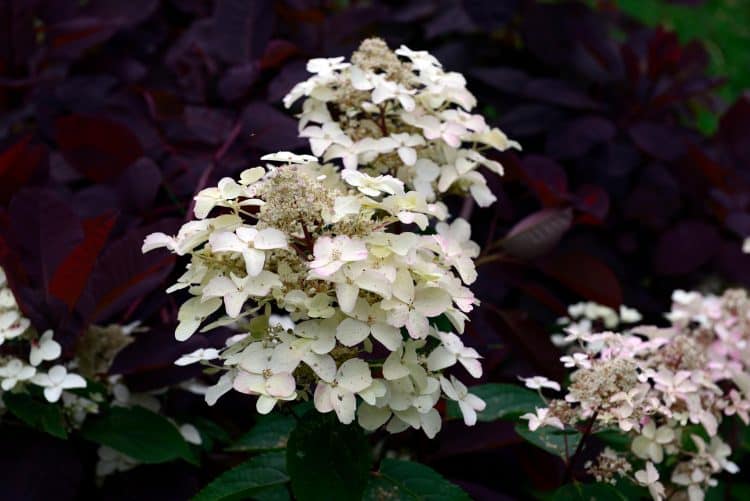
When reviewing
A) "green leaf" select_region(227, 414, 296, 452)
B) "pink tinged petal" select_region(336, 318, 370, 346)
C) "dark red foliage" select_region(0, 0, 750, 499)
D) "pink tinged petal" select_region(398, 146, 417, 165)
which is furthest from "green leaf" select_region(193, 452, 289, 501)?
"pink tinged petal" select_region(398, 146, 417, 165)

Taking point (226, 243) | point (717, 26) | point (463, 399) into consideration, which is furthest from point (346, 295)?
point (717, 26)

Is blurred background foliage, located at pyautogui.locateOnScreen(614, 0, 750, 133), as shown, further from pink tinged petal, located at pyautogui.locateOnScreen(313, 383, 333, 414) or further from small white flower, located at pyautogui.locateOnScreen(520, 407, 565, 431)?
pink tinged petal, located at pyautogui.locateOnScreen(313, 383, 333, 414)

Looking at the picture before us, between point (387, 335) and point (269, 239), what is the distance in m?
0.16

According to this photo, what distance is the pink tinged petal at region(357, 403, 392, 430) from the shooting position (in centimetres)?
110

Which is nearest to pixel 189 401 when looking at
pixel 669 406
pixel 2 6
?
pixel 669 406

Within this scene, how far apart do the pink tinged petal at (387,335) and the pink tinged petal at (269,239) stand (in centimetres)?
13

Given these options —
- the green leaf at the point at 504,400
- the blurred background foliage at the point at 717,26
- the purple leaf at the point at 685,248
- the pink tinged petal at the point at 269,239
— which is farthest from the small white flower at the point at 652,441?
the blurred background foliage at the point at 717,26

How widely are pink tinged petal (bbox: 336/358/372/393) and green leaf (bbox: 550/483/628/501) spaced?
369 mm

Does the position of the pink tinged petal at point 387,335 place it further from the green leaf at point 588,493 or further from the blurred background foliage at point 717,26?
the blurred background foliage at point 717,26

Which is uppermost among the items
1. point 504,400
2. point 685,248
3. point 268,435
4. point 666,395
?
point 666,395

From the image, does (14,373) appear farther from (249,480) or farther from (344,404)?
(344,404)

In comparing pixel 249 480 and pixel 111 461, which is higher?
pixel 249 480

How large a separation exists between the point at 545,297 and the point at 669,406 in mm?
517

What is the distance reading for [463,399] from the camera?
1.19m
